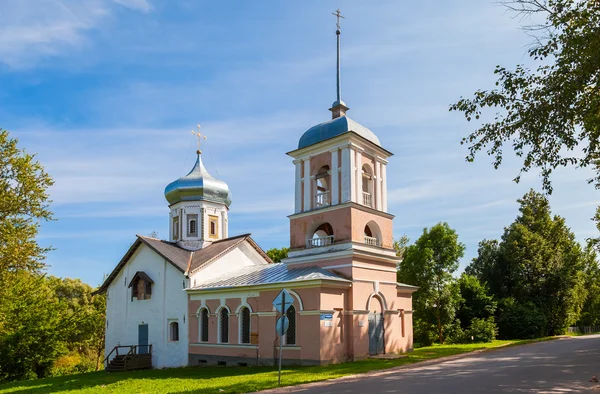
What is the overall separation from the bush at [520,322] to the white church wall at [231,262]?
63.5 feet

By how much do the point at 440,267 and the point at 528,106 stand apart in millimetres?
21362

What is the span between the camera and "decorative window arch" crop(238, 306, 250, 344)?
22.9 meters

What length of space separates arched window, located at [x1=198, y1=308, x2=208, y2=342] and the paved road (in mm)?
11556

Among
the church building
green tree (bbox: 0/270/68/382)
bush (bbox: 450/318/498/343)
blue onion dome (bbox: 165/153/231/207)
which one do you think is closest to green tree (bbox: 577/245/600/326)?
bush (bbox: 450/318/498/343)

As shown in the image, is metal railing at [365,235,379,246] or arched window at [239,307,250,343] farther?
arched window at [239,307,250,343]

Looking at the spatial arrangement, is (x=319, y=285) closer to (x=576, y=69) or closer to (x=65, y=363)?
(x=576, y=69)

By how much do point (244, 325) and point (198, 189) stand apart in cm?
1160

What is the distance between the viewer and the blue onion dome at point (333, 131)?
22.6 meters

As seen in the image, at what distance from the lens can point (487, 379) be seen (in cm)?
1297

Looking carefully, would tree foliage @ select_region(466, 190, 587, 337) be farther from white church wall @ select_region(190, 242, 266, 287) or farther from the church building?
the church building

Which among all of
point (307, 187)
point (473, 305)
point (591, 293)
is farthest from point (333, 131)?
point (591, 293)

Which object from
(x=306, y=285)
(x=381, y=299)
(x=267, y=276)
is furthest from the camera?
(x=267, y=276)

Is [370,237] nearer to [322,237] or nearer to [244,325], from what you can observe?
[322,237]

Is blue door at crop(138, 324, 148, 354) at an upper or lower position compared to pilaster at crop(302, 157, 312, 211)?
→ lower
